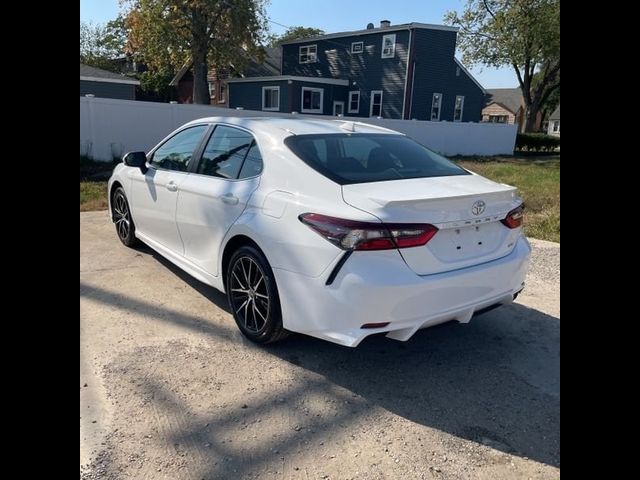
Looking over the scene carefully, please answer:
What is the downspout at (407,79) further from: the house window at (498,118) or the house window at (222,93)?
the house window at (498,118)

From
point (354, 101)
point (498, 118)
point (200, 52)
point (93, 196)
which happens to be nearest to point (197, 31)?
point (200, 52)

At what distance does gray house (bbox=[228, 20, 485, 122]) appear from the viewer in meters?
29.6

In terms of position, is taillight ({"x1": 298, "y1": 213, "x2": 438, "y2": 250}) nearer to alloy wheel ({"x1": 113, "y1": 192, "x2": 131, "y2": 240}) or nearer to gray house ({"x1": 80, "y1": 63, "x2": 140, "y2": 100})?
alloy wheel ({"x1": 113, "y1": 192, "x2": 131, "y2": 240})

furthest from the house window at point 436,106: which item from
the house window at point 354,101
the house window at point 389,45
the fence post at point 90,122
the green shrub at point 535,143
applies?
the fence post at point 90,122

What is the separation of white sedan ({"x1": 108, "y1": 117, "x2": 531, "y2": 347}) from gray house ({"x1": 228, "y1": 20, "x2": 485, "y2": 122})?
2707 cm

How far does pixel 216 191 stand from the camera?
3908 mm

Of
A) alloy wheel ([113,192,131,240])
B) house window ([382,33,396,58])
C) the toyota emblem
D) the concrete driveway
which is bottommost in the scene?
the concrete driveway

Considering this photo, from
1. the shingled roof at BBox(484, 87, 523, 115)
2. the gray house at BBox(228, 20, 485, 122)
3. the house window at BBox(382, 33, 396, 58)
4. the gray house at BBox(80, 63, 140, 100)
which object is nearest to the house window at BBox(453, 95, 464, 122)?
the gray house at BBox(228, 20, 485, 122)

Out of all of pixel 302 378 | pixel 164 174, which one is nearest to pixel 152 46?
pixel 164 174

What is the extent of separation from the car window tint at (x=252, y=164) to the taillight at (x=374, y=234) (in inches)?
38.2
